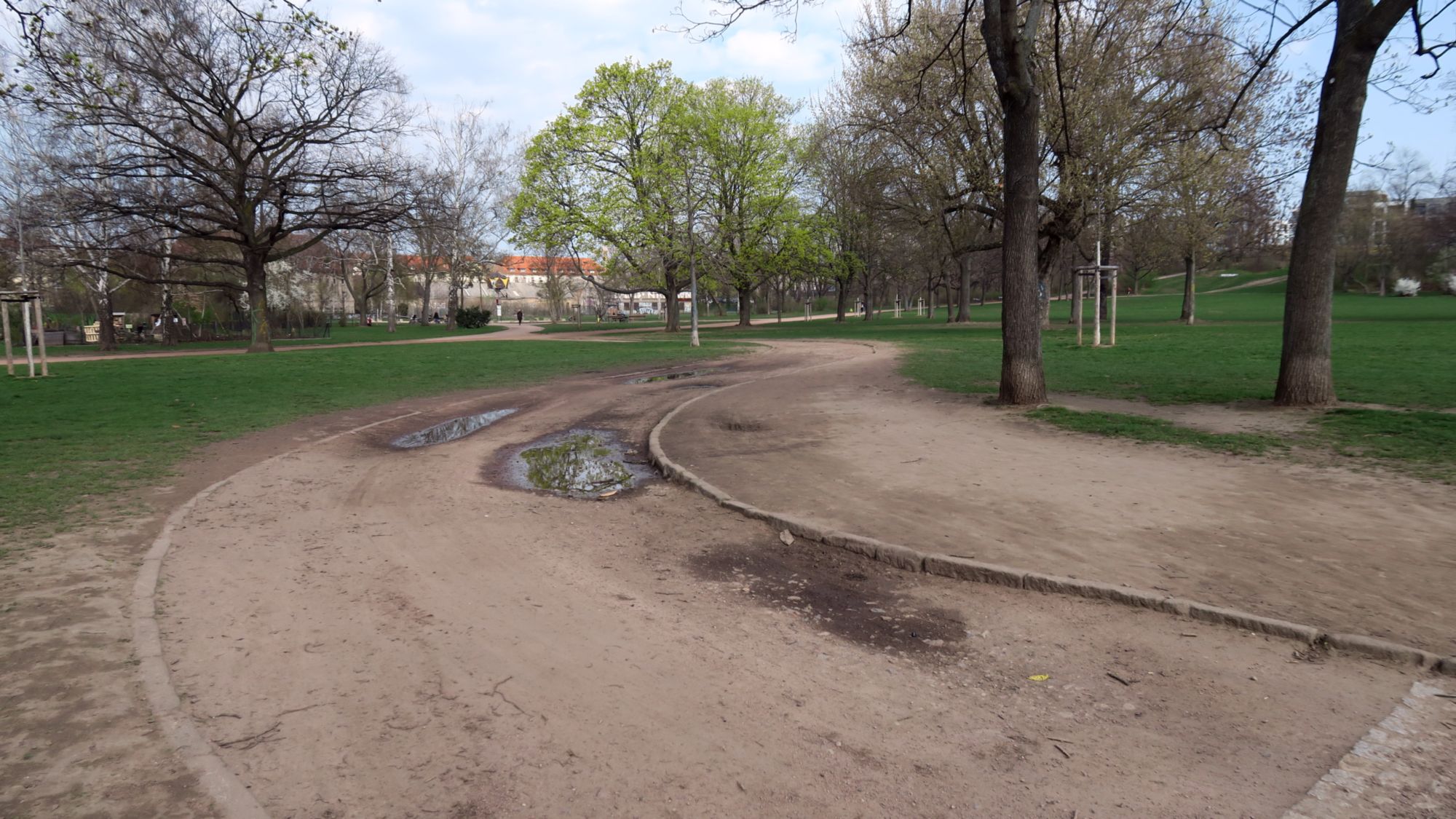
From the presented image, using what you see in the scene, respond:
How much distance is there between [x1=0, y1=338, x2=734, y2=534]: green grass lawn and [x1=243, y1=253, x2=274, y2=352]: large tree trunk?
2.80 meters

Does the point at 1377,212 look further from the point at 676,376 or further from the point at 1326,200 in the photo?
the point at 676,376

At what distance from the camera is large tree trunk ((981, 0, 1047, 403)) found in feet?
36.4

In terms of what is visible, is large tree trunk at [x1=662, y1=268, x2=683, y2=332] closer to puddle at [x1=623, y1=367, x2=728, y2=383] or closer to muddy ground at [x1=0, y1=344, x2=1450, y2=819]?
puddle at [x1=623, y1=367, x2=728, y2=383]

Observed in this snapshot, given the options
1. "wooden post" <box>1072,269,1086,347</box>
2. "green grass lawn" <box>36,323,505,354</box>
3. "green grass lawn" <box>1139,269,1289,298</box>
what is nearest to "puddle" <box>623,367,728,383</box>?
"wooden post" <box>1072,269,1086,347</box>

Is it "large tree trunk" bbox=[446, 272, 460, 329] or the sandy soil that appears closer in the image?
the sandy soil

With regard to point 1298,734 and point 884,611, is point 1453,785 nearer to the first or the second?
point 1298,734

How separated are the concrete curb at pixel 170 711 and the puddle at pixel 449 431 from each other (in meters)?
4.95

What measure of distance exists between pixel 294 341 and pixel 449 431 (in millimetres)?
32666

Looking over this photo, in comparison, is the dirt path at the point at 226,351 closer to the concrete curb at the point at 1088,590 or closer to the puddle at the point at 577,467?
the puddle at the point at 577,467

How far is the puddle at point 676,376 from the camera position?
18.4 metres

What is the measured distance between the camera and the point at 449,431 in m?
11.6

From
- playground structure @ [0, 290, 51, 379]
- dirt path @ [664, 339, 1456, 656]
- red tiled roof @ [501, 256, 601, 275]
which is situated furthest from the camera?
red tiled roof @ [501, 256, 601, 275]

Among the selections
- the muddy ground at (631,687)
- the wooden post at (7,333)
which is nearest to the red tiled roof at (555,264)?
the wooden post at (7,333)

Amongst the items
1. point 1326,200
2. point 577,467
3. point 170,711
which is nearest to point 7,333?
point 577,467
